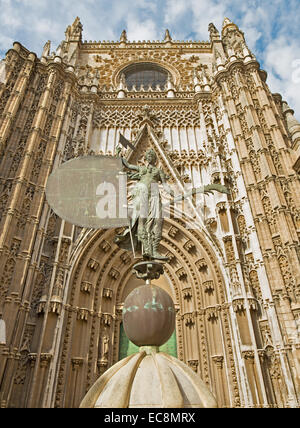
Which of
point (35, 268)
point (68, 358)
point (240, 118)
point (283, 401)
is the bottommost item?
point (283, 401)

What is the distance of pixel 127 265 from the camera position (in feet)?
41.4

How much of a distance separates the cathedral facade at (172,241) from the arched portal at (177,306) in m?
0.05

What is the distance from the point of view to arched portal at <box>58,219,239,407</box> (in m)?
9.77

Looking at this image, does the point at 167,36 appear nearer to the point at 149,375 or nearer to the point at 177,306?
the point at 177,306

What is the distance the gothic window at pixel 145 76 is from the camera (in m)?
19.4

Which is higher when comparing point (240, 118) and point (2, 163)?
point (240, 118)

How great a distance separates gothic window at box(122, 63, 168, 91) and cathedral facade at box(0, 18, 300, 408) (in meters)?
2.37

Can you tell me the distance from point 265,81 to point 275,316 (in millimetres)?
12445

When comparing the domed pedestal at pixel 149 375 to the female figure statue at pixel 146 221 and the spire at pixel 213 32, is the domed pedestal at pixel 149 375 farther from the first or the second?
the spire at pixel 213 32

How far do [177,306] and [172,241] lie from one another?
261 cm

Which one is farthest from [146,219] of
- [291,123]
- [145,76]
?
[145,76]

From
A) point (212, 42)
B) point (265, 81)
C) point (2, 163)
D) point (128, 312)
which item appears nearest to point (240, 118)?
point (265, 81)

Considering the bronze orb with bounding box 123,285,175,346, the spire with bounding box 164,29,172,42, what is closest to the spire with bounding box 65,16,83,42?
the spire with bounding box 164,29,172,42

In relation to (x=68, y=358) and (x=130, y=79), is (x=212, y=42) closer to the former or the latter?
(x=130, y=79)
